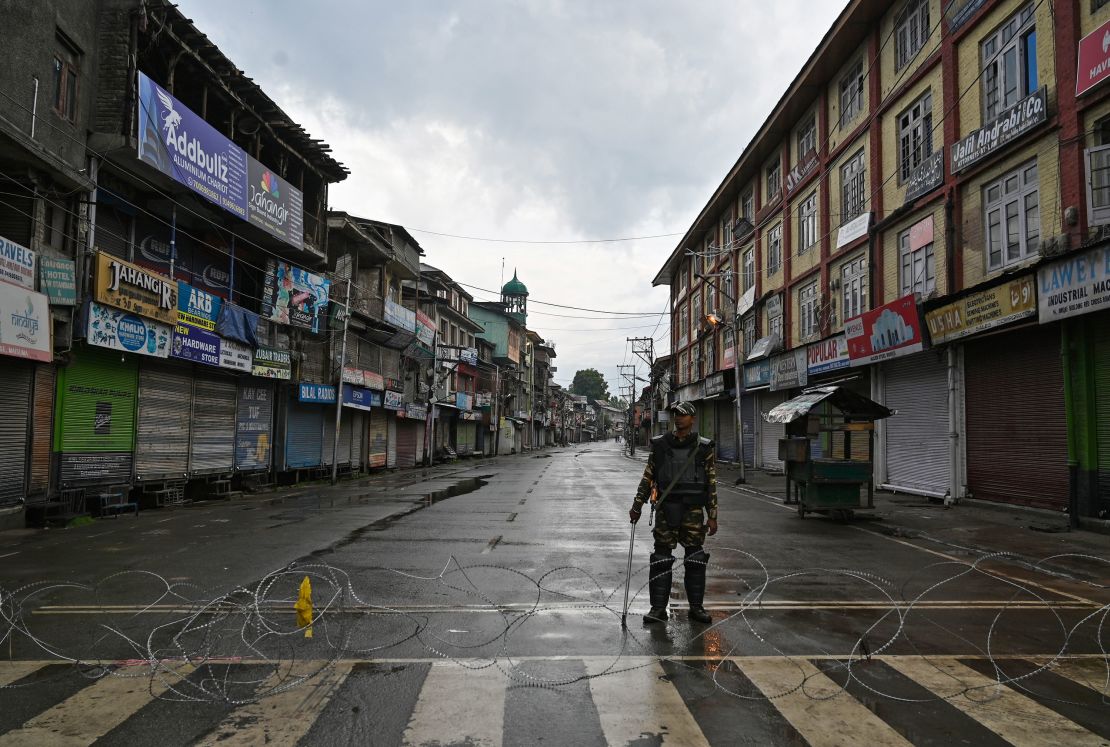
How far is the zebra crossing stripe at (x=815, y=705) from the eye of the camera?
3988 millimetres

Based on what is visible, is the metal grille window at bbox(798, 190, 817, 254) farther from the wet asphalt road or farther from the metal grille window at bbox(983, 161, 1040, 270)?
the wet asphalt road

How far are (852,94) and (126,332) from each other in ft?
76.8

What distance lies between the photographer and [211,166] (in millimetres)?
18375

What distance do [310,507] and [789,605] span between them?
12983mm

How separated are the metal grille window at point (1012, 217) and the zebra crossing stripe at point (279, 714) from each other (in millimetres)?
16122

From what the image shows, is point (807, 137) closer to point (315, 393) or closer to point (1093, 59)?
point (1093, 59)

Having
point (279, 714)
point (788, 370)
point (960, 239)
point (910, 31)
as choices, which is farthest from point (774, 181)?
point (279, 714)

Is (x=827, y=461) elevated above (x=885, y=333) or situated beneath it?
situated beneath

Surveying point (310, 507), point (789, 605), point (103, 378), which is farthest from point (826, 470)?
point (103, 378)

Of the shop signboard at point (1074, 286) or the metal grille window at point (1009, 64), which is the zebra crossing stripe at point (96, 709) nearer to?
the shop signboard at point (1074, 286)

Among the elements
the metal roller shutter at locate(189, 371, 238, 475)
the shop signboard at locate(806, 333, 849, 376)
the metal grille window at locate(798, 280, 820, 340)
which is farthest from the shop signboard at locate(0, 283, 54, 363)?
the metal grille window at locate(798, 280, 820, 340)

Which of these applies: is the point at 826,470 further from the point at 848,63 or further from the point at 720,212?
the point at 720,212

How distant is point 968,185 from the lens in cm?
1730

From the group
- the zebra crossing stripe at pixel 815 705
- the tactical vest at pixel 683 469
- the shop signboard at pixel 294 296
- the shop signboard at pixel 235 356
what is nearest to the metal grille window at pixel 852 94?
the shop signboard at pixel 294 296
